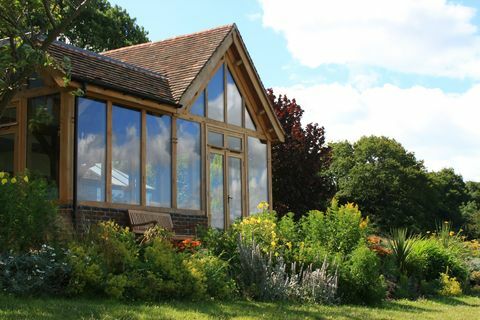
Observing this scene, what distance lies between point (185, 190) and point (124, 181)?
220 centimetres

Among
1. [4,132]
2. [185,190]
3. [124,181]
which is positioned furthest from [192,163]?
[4,132]

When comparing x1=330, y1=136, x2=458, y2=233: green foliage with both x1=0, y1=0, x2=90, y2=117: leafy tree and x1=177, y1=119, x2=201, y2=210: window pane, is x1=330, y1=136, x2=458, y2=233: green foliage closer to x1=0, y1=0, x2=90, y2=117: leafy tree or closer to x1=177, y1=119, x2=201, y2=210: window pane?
x1=177, y1=119, x2=201, y2=210: window pane

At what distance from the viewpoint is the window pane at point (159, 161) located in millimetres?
16125

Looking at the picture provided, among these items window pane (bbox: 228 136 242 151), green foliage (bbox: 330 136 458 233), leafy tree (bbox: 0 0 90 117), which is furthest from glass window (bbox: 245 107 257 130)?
green foliage (bbox: 330 136 458 233)

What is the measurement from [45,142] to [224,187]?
5641 millimetres

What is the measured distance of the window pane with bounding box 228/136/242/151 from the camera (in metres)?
18.9

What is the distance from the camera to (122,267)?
31.1 ft

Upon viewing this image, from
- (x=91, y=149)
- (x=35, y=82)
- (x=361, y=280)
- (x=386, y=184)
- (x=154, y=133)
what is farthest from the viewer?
(x=386, y=184)

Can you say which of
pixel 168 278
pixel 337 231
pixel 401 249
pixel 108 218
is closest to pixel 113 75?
pixel 108 218

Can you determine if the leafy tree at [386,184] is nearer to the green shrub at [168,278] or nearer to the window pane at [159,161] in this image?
the window pane at [159,161]

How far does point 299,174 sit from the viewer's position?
2386 centimetres

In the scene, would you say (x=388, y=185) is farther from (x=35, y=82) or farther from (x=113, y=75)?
(x=35, y=82)

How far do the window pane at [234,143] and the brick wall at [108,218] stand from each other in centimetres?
250

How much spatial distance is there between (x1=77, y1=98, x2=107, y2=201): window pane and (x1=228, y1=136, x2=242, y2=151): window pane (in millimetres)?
4800
